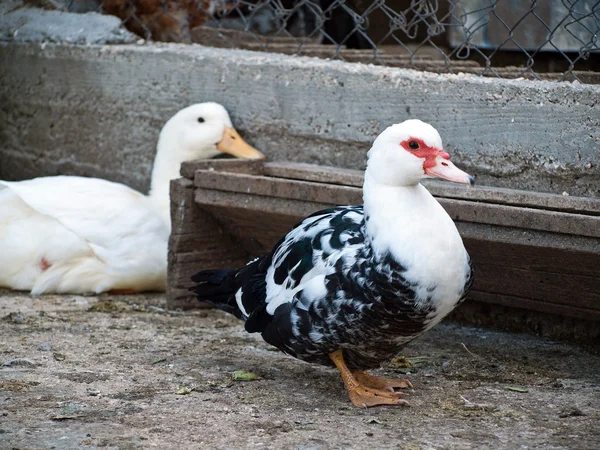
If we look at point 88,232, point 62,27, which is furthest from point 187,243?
point 62,27

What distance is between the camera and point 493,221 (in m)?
3.76

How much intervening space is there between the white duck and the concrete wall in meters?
0.22

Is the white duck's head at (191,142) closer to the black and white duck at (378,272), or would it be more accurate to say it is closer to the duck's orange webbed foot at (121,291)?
the duck's orange webbed foot at (121,291)

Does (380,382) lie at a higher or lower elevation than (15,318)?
higher

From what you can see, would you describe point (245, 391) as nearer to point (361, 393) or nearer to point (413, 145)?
point (361, 393)

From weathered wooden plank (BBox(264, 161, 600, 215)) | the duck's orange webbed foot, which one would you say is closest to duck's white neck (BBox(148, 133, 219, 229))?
the duck's orange webbed foot

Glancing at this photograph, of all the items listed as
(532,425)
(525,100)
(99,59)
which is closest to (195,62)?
(99,59)

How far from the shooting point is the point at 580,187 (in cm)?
397

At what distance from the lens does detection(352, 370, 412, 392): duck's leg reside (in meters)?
3.56

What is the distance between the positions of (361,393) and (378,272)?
510 millimetres

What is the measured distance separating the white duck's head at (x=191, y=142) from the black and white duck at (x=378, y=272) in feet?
5.26

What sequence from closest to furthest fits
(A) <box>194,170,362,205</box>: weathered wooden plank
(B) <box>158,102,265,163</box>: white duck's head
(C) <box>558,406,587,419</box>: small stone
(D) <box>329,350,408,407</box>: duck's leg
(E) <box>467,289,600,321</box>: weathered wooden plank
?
(C) <box>558,406,587,419</box>: small stone, (D) <box>329,350,408,407</box>: duck's leg, (E) <box>467,289,600,321</box>: weathered wooden plank, (A) <box>194,170,362,205</box>: weathered wooden plank, (B) <box>158,102,265,163</box>: white duck's head

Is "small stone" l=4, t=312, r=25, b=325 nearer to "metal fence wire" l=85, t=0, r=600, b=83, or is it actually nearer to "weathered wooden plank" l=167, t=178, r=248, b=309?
Answer: "weathered wooden plank" l=167, t=178, r=248, b=309

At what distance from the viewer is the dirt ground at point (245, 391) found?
3.01 metres
